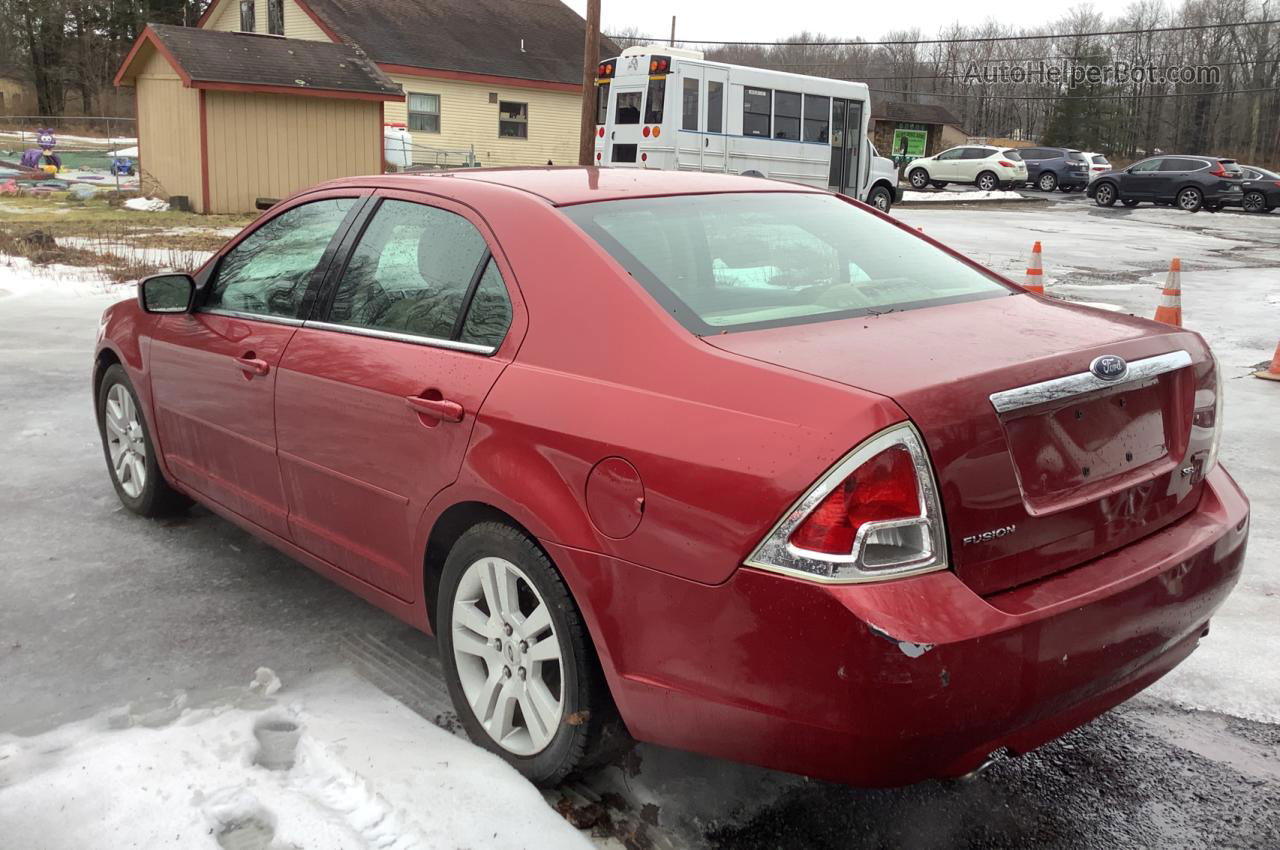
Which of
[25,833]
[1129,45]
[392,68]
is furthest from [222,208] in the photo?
[1129,45]

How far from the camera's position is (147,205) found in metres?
23.9

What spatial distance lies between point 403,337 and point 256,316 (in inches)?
37.5

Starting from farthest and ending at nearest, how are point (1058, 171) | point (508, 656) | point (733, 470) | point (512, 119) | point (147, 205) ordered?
point (1058, 171) < point (512, 119) < point (147, 205) < point (508, 656) < point (733, 470)

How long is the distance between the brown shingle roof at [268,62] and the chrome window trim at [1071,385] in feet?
74.6

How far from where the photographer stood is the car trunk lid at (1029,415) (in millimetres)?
2232

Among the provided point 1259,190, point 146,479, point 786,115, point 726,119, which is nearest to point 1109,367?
point 146,479

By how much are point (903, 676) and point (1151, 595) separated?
76cm

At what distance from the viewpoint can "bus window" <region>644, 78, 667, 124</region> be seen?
20595 millimetres

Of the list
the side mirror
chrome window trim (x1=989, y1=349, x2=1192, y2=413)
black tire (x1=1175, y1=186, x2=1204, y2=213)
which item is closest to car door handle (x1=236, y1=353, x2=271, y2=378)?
the side mirror

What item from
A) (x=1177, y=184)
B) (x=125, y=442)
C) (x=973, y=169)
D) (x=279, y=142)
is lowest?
(x=125, y=442)

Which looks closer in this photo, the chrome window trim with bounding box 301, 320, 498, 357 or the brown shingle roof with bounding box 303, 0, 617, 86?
the chrome window trim with bounding box 301, 320, 498, 357

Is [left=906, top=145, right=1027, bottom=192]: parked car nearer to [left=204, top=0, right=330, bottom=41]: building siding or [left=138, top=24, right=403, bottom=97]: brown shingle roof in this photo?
[left=204, top=0, right=330, bottom=41]: building siding

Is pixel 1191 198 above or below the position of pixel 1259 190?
below

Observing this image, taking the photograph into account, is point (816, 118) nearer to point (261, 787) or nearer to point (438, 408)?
point (438, 408)
